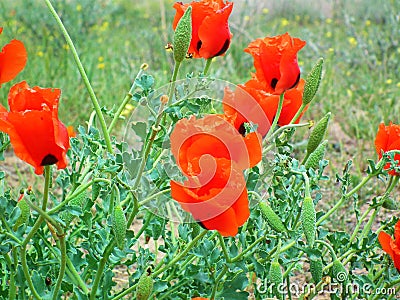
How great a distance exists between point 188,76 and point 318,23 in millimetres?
5608

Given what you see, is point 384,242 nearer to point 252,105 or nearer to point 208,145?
point 252,105

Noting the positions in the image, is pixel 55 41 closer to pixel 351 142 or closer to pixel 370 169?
pixel 351 142

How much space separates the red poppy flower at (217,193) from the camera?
1044 millimetres

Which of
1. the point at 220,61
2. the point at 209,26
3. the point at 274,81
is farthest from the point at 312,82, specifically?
the point at 220,61

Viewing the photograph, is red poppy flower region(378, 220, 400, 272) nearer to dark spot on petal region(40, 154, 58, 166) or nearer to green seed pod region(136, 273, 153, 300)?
green seed pod region(136, 273, 153, 300)

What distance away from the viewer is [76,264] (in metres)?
1.39

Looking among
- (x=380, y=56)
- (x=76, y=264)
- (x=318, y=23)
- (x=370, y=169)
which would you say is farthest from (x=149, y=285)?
(x=318, y=23)

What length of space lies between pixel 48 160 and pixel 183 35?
1.10ft

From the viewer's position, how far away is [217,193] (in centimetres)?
104

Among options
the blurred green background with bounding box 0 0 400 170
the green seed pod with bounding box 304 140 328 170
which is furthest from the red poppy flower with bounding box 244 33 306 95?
the blurred green background with bounding box 0 0 400 170

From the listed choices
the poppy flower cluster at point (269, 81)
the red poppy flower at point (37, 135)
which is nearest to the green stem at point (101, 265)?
the red poppy flower at point (37, 135)

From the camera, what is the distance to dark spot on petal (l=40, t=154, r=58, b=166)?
1093 mm

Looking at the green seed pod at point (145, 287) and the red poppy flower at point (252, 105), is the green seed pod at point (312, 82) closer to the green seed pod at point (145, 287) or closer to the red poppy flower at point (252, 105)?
the red poppy flower at point (252, 105)

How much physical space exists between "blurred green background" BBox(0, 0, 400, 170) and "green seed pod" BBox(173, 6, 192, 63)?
188 cm
